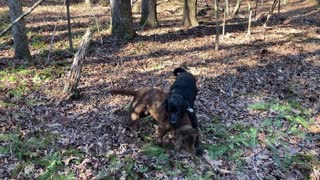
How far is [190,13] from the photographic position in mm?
16047

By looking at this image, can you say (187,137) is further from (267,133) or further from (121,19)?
(121,19)

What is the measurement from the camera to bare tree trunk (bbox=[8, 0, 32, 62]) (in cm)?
988

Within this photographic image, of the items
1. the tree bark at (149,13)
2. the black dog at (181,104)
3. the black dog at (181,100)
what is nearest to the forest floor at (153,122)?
the black dog at (181,104)

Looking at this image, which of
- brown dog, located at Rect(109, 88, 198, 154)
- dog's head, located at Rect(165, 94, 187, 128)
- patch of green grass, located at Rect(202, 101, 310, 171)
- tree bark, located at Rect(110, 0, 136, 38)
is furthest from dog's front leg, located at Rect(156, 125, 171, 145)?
tree bark, located at Rect(110, 0, 136, 38)

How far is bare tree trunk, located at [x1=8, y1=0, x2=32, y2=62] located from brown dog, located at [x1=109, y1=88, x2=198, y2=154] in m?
4.72

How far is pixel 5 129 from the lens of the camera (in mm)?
6594

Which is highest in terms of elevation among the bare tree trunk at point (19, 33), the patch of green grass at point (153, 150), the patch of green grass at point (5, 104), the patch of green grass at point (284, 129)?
the bare tree trunk at point (19, 33)

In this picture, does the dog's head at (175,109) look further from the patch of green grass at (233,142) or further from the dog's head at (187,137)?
the patch of green grass at (233,142)

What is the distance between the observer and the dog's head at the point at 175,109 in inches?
229

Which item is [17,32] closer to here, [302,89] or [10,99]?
[10,99]

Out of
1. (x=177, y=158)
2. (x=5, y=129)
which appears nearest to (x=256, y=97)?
(x=177, y=158)

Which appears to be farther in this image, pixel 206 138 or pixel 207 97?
pixel 207 97

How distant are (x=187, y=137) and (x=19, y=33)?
6.71m

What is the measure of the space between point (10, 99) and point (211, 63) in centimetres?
598
